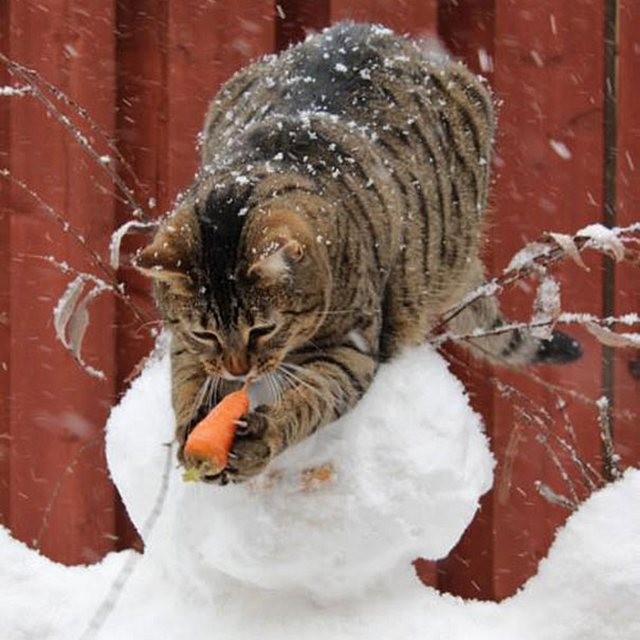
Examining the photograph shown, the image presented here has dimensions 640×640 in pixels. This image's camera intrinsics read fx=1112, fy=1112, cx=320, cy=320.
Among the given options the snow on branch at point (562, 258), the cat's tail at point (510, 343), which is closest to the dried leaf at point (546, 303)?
the snow on branch at point (562, 258)

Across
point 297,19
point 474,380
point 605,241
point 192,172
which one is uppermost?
point 297,19

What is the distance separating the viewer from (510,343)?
135 cm

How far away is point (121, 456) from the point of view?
96 cm

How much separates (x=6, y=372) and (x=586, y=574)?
43.9 inches

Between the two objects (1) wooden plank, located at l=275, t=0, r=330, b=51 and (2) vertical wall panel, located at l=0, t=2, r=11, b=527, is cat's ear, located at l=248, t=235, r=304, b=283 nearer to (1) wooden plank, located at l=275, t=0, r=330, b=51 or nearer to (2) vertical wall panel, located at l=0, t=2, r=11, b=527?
(1) wooden plank, located at l=275, t=0, r=330, b=51

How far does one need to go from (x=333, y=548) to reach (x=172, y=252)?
31 cm

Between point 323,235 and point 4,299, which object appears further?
point 4,299

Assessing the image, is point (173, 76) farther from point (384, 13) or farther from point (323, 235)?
point (323, 235)

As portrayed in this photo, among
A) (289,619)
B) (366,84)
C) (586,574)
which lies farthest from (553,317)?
(366,84)

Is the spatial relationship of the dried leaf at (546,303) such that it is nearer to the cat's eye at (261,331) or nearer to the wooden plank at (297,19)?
the cat's eye at (261,331)

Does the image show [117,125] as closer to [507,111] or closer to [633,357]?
[507,111]

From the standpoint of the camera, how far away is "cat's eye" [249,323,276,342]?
104 cm

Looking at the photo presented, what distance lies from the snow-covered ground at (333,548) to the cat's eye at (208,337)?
0.10 metres

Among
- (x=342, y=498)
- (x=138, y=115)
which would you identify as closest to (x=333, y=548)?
(x=342, y=498)
